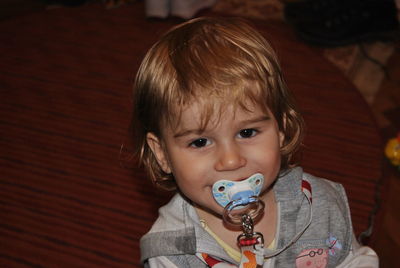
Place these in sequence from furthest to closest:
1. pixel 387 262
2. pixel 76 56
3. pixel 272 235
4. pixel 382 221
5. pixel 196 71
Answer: pixel 76 56 → pixel 382 221 → pixel 387 262 → pixel 272 235 → pixel 196 71

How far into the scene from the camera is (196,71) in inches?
31.0

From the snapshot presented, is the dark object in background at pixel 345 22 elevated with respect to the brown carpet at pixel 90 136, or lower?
elevated

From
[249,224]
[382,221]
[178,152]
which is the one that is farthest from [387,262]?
[178,152]

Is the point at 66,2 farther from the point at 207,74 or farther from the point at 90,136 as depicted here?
the point at 207,74

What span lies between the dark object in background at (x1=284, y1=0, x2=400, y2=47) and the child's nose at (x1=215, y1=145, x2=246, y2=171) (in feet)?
4.81

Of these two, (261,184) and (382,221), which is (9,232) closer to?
(261,184)

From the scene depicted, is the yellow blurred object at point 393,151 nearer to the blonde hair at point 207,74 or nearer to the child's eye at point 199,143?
the blonde hair at point 207,74

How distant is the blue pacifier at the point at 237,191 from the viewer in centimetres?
80

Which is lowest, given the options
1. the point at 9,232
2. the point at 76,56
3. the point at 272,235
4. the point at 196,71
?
the point at 9,232

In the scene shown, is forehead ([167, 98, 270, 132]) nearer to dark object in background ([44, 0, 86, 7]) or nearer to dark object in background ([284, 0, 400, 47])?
dark object in background ([284, 0, 400, 47])

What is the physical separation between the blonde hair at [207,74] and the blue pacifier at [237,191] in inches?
4.7

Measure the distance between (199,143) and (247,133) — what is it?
8 cm

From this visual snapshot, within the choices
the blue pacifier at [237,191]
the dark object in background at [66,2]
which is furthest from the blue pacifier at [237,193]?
the dark object in background at [66,2]

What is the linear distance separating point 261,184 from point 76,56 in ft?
4.82
